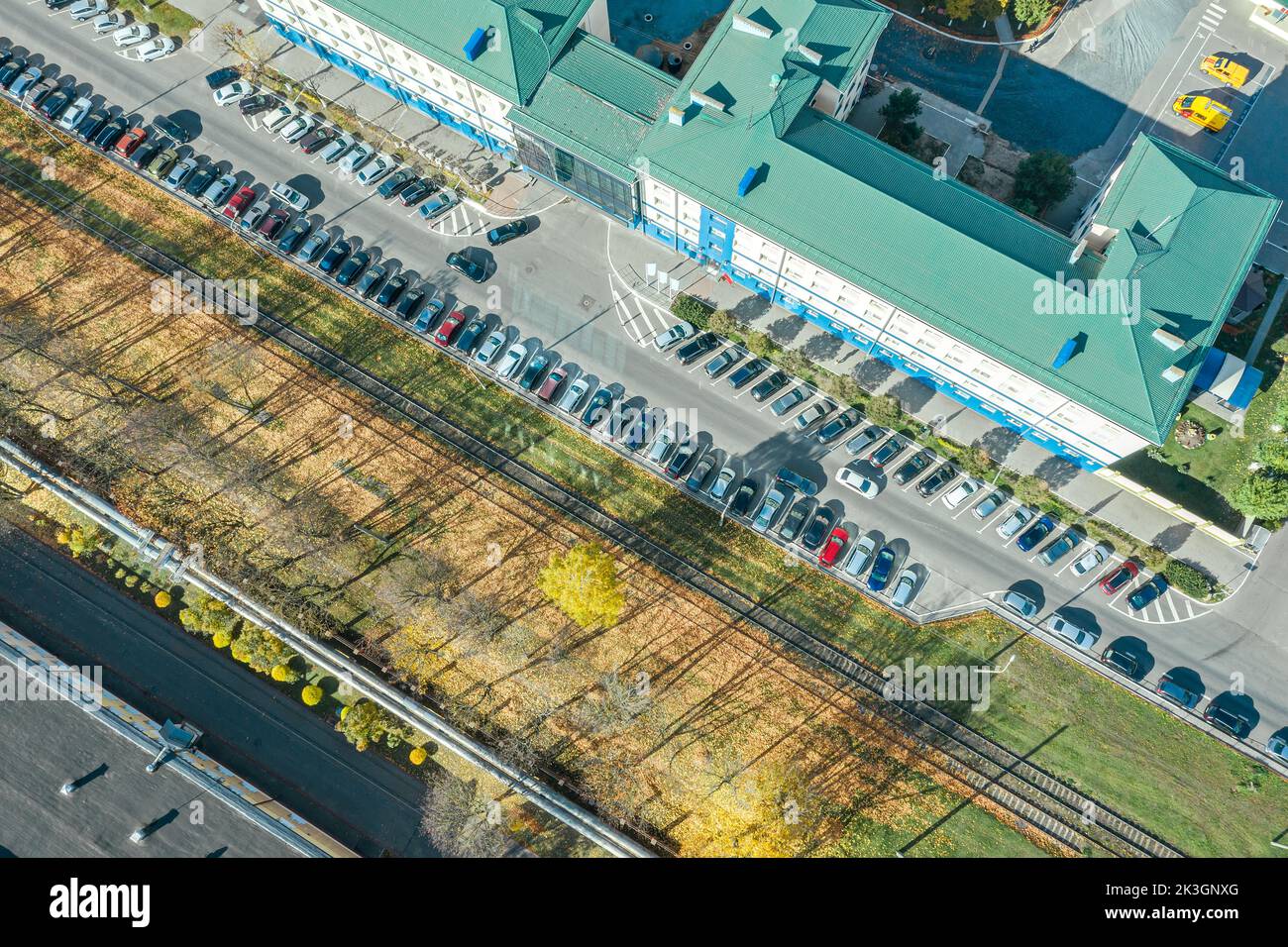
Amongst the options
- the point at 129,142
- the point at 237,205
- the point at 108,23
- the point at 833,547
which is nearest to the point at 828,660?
the point at 833,547

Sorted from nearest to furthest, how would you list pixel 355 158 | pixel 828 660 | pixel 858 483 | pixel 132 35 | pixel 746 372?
pixel 828 660 < pixel 858 483 < pixel 746 372 < pixel 355 158 < pixel 132 35

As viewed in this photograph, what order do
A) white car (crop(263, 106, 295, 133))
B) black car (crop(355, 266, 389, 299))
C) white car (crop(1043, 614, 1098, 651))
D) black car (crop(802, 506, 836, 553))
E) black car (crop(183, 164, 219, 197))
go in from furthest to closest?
white car (crop(263, 106, 295, 133)), black car (crop(183, 164, 219, 197)), black car (crop(355, 266, 389, 299)), black car (crop(802, 506, 836, 553)), white car (crop(1043, 614, 1098, 651))

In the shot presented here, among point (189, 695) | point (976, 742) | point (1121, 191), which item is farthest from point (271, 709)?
point (1121, 191)

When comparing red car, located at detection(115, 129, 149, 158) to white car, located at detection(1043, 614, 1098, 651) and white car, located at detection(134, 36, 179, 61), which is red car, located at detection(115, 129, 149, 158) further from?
white car, located at detection(1043, 614, 1098, 651)

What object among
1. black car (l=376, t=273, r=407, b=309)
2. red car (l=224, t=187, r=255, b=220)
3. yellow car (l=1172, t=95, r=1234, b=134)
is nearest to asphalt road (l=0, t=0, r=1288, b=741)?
black car (l=376, t=273, r=407, b=309)

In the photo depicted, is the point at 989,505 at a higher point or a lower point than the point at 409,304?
higher

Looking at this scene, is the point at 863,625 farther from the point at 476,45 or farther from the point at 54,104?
the point at 54,104

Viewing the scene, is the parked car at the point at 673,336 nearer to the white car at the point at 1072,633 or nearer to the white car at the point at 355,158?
the white car at the point at 355,158
